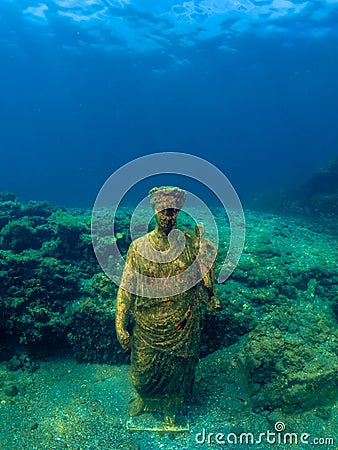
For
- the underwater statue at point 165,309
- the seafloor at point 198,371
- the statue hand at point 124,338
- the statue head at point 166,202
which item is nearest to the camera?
the statue head at point 166,202

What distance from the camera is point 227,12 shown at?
33.2 m

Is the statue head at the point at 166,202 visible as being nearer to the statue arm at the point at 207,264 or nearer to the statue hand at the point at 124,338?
the statue arm at the point at 207,264

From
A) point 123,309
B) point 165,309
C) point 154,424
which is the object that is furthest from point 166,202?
point 154,424

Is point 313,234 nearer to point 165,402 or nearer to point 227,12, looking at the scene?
point 165,402

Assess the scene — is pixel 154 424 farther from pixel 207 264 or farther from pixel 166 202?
pixel 166 202

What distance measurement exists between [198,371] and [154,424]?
1.24 m

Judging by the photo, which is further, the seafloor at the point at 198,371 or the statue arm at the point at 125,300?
the seafloor at the point at 198,371

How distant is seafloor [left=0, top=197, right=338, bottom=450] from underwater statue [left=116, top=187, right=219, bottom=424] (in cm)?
76

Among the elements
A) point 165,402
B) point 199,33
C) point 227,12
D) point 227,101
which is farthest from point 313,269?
point 227,101

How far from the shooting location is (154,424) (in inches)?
168

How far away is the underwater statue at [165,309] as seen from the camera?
3865 mm

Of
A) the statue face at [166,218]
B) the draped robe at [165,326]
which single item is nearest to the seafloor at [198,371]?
the draped robe at [165,326]

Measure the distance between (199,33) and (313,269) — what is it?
4097 centimetres

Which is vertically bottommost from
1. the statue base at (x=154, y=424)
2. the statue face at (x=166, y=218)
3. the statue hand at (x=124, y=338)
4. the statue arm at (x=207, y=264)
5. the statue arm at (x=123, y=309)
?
the statue base at (x=154, y=424)
